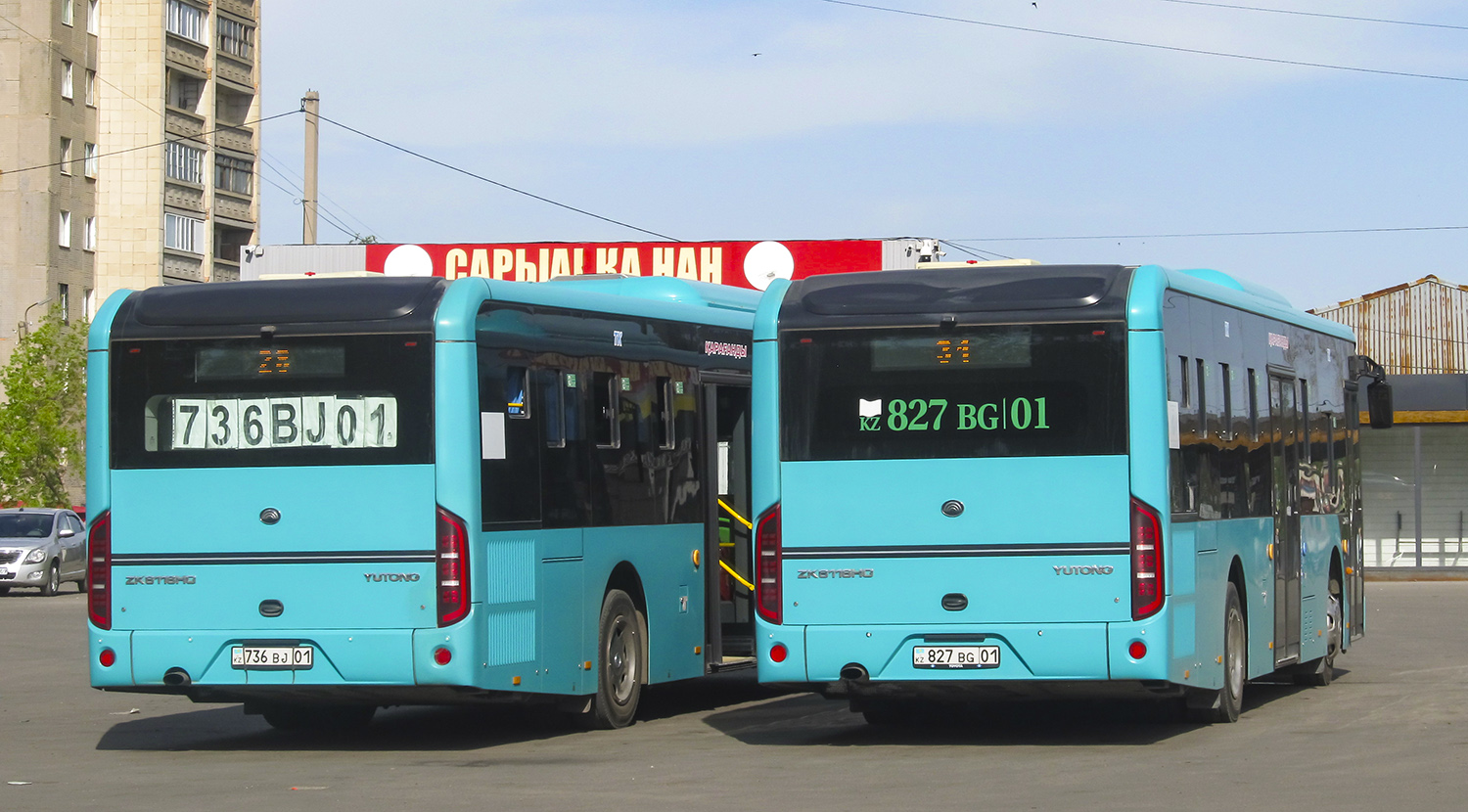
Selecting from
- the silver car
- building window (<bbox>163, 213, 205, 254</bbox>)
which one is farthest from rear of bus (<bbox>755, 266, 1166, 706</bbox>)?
building window (<bbox>163, 213, 205, 254</bbox>)

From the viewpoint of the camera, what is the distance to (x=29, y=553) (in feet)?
120

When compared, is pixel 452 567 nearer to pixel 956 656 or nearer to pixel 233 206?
pixel 956 656

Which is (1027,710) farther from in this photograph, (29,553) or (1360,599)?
(29,553)

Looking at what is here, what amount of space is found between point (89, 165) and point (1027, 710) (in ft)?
219

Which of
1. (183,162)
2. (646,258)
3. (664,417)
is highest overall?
(183,162)

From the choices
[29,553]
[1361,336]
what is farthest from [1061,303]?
[1361,336]

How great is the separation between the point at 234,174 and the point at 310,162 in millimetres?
48334

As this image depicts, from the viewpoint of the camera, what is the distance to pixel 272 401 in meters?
12.4

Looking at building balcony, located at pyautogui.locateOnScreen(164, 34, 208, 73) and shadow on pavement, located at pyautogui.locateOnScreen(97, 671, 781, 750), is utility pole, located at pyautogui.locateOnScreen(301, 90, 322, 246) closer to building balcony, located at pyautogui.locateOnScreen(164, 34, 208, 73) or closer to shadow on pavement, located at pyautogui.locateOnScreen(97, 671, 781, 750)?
shadow on pavement, located at pyautogui.locateOnScreen(97, 671, 781, 750)

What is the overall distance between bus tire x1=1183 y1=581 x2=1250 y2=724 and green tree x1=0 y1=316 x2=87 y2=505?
56.1 meters

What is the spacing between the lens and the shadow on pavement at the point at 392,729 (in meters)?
13.3

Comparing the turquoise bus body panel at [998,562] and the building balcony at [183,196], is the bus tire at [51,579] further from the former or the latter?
the building balcony at [183,196]

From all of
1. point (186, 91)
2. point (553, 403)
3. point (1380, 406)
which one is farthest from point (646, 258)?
point (186, 91)

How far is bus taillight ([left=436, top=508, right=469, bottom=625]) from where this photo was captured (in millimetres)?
12023
